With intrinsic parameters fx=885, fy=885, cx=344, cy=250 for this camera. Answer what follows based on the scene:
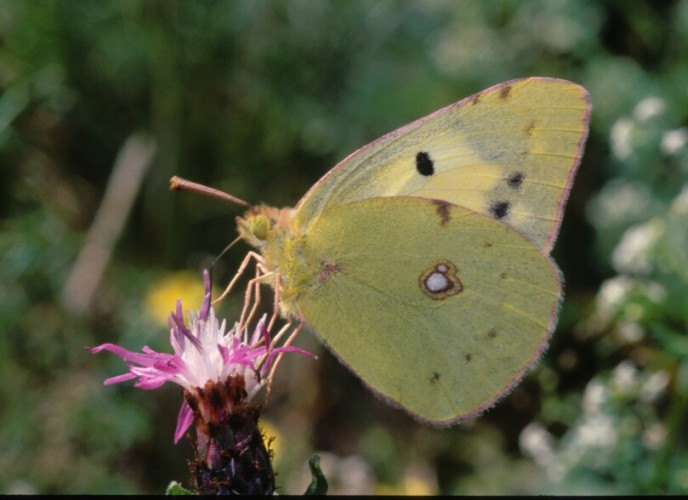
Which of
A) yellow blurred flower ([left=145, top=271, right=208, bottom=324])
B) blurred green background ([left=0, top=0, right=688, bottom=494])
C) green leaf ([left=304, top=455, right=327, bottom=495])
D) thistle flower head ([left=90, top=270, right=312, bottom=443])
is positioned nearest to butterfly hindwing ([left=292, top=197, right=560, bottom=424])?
thistle flower head ([left=90, top=270, right=312, bottom=443])

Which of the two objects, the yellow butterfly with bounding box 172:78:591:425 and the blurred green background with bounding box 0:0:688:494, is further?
the blurred green background with bounding box 0:0:688:494

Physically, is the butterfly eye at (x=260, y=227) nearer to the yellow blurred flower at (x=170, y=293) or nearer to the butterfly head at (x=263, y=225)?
the butterfly head at (x=263, y=225)

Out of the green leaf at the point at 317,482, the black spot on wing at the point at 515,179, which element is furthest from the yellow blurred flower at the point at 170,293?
the green leaf at the point at 317,482

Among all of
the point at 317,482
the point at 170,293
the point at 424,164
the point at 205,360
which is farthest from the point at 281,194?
the point at 317,482

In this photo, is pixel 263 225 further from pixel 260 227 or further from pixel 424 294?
pixel 424 294

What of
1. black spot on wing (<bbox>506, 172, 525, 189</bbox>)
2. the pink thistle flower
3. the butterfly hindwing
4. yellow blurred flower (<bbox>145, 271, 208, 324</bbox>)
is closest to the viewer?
the pink thistle flower

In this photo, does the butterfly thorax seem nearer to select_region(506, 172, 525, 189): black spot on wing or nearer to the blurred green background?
select_region(506, 172, 525, 189): black spot on wing

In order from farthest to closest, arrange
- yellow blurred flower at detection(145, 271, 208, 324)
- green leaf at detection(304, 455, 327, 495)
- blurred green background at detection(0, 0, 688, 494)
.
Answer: yellow blurred flower at detection(145, 271, 208, 324), blurred green background at detection(0, 0, 688, 494), green leaf at detection(304, 455, 327, 495)

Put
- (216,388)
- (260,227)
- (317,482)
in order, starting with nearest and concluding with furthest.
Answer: (317,482), (216,388), (260,227)
